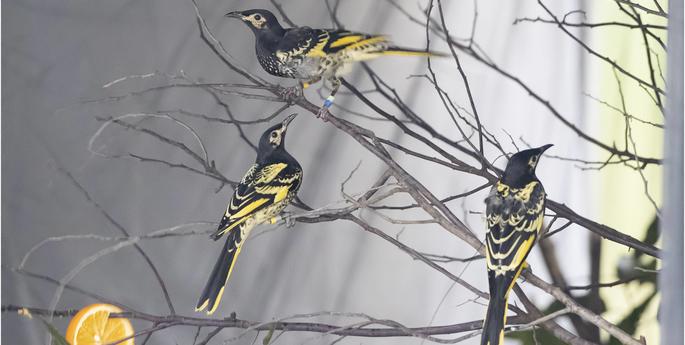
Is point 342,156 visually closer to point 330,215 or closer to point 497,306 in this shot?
point 330,215

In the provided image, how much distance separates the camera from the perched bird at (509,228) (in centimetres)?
113

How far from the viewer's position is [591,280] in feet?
3.81

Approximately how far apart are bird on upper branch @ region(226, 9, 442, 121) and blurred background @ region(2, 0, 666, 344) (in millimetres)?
21

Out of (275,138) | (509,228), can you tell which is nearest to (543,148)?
(509,228)

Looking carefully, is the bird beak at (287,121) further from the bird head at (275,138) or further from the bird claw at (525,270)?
the bird claw at (525,270)

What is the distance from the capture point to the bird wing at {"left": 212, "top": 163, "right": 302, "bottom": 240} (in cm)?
134

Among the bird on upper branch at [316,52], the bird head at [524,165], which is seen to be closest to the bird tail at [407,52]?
the bird on upper branch at [316,52]

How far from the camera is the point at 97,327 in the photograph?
154cm

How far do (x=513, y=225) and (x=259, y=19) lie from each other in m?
0.62

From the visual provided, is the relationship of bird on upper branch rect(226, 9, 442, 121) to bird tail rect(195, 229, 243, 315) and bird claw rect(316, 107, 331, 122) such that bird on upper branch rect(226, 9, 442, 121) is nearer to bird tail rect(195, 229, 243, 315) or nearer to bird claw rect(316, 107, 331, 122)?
bird claw rect(316, 107, 331, 122)

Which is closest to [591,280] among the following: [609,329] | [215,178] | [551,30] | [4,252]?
[609,329]

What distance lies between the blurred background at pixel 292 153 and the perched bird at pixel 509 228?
0.03m

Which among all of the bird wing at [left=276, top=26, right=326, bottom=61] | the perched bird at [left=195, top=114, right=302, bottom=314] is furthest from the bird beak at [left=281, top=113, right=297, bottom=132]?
the bird wing at [left=276, top=26, right=326, bottom=61]

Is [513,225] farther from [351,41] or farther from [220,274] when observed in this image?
[220,274]
